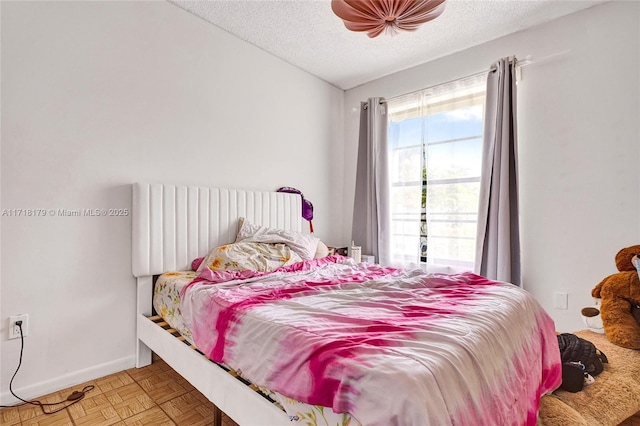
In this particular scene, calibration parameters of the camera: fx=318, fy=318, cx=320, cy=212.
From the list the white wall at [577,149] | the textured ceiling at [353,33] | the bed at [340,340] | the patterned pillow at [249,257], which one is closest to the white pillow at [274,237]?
the patterned pillow at [249,257]

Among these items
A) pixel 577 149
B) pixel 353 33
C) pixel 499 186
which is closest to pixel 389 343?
pixel 499 186

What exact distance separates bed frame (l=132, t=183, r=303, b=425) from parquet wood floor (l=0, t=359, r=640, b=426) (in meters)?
0.19

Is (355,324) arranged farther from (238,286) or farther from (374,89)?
(374,89)

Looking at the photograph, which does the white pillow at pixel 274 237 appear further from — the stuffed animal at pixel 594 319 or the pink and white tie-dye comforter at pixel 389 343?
the stuffed animal at pixel 594 319

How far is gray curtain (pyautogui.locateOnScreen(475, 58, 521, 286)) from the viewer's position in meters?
2.63

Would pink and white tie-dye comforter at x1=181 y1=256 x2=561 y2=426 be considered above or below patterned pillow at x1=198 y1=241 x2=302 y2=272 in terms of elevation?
below

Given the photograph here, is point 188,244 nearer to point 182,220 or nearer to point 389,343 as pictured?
point 182,220

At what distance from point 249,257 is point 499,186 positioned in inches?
84.1

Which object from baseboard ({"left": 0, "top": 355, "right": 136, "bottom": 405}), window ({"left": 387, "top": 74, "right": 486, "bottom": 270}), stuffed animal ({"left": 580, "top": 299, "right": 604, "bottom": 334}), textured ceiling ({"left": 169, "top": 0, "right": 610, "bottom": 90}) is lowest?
baseboard ({"left": 0, "top": 355, "right": 136, "bottom": 405})

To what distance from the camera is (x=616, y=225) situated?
7.52 feet

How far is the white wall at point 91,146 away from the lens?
1788 millimetres

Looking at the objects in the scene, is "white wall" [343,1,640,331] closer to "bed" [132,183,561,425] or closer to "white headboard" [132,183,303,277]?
"bed" [132,183,561,425]

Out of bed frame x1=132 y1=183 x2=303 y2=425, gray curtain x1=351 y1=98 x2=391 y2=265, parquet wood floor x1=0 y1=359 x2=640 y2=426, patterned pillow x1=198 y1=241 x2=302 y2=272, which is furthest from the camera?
gray curtain x1=351 y1=98 x2=391 y2=265

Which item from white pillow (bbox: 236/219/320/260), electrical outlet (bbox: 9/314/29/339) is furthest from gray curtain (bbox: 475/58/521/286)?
electrical outlet (bbox: 9/314/29/339)
